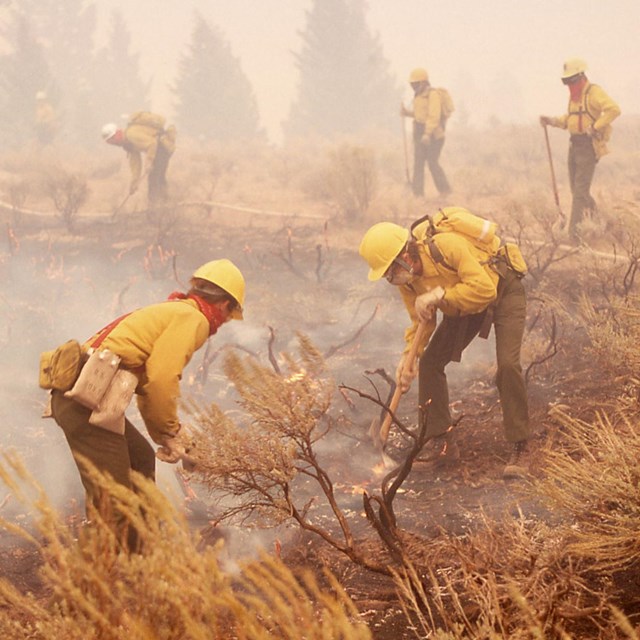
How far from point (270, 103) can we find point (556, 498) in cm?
9568

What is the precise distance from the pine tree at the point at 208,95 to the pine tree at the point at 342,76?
3106mm

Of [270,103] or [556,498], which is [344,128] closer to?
[556,498]

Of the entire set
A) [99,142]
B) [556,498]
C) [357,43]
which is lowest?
[556,498]

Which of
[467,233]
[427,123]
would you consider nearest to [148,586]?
[467,233]

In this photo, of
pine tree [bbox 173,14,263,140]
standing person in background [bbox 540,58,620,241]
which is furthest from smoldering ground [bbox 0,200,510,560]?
pine tree [bbox 173,14,263,140]

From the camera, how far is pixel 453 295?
4.47m

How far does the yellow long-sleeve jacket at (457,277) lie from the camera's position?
14.6 feet

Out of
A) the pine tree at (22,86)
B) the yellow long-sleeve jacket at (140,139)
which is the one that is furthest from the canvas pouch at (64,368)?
the pine tree at (22,86)

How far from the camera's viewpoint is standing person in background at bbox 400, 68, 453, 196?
12109 mm

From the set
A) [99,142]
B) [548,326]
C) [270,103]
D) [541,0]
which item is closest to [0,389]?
[548,326]

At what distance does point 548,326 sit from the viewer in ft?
24.0

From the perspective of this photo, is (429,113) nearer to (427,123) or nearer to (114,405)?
(427,123)

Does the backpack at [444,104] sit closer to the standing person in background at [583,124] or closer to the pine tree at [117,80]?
the standing person in background at [583,124]

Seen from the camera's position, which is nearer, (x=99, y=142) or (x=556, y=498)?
(x=556, y=498)
